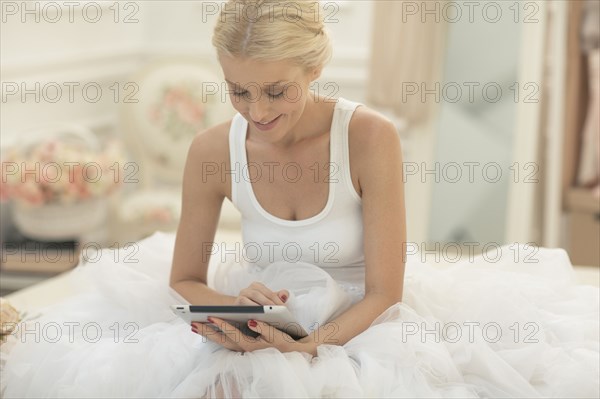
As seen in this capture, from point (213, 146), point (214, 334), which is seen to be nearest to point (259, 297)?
point (214, 334)

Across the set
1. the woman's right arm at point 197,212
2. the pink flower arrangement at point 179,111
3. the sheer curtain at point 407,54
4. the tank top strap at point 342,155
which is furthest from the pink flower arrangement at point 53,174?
the tank top strap at point 342,155

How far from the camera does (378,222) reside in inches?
76.2

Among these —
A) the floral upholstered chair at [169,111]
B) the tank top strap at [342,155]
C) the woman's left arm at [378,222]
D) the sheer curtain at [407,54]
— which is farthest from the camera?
the floral upholstered chair at [169,111]

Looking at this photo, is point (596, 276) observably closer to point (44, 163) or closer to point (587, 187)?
point (587, 187)

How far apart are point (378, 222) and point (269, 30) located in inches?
17.9

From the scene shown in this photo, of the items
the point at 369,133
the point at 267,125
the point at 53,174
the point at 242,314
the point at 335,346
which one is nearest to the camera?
the point at 242,314

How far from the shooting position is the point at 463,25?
373cm

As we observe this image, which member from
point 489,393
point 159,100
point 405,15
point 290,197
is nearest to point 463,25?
point 405,15

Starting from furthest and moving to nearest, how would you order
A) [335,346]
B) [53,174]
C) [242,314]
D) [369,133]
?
[53,174] < [369,133] < [335,346] < [242,314]

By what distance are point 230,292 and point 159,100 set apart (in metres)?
2.28

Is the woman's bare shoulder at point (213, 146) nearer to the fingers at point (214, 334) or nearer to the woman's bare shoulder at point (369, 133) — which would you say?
the woman's bare shoulder at point (369, 133)

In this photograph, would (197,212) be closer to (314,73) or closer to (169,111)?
(314,73)

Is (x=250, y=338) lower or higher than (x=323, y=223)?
lower

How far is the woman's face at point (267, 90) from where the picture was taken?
180cm
